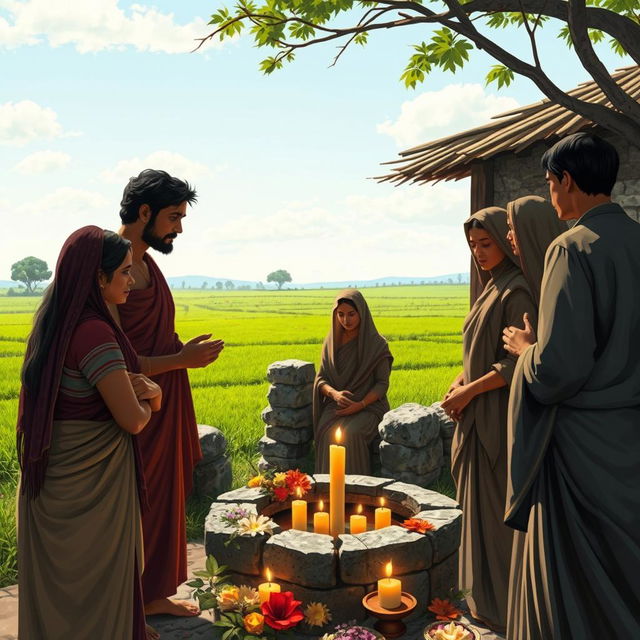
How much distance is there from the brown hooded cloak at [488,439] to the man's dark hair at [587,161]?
4.17 ft

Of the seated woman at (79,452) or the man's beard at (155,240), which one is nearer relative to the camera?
the seated woman at (79,452)

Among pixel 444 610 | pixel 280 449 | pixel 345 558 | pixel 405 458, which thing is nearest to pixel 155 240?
pixel 345 558

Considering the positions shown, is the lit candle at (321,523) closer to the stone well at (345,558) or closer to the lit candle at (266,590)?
the stone well at (345,558)

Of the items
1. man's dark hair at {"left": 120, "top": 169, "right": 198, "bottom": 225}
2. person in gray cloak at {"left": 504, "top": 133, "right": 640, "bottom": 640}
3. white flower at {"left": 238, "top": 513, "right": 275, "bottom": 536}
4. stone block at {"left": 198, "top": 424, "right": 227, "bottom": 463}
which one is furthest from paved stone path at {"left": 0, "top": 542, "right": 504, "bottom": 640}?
man's dark hair at {"left": 120, "top": 169, "right": 198, "bottom": 225}

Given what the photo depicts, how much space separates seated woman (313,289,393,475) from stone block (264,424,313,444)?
2.43ft

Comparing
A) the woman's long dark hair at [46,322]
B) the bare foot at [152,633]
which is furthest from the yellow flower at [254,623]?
the woman's long dark hair at [46,322]

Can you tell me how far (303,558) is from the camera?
11.2 ft

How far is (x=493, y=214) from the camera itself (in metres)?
3.58

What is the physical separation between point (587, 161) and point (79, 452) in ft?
7.31

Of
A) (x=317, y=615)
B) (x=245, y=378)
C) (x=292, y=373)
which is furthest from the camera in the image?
(x=245, y=378)

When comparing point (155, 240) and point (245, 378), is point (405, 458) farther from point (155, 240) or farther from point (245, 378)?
point (245, 378)

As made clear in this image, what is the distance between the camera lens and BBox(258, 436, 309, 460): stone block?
6.88 metres

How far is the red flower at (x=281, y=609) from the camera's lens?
3229 mm

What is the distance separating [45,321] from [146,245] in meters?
1.19
